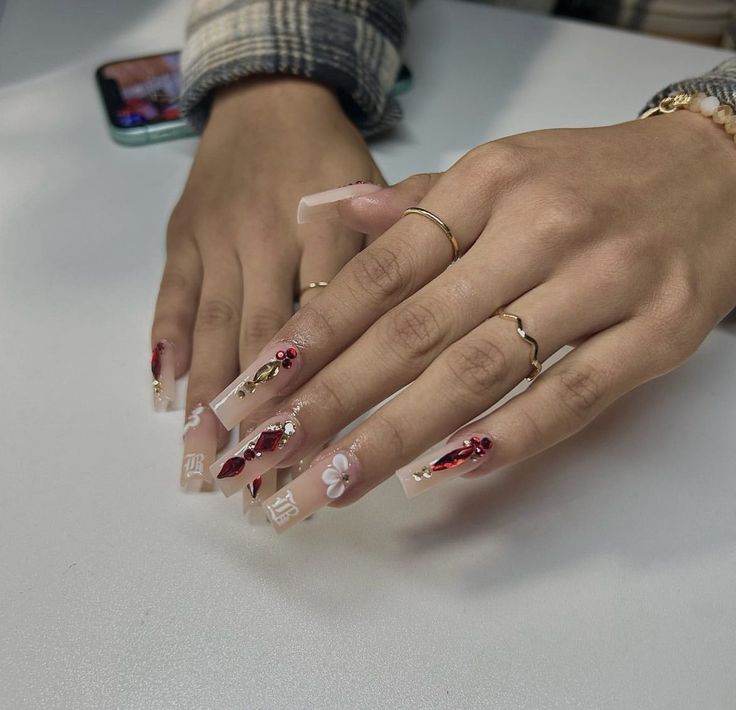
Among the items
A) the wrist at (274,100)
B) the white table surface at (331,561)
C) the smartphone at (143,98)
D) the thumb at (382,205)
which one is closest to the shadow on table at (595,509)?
the white table surface at (331,561)

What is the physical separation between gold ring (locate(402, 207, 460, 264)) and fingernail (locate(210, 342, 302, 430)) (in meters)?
0.13

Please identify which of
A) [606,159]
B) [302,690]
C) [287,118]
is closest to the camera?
[302,690]

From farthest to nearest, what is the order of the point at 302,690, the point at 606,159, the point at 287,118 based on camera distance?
the point at 287,118, the point at 606,159, the point at 302,690

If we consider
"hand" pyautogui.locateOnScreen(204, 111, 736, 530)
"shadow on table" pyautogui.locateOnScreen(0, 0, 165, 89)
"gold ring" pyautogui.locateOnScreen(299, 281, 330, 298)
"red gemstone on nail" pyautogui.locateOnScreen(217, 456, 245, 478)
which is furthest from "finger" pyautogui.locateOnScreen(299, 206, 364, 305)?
"shadow on table" pyautogui.locateOnScreen(0, 0, 165, 89)

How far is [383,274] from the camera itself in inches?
21.0

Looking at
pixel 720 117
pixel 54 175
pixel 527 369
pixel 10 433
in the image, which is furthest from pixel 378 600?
pixel 54 175

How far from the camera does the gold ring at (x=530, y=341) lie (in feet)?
1.68

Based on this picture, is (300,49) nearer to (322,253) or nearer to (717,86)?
(322,253)

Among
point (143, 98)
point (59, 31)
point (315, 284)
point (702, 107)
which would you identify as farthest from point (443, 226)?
point (59, 31)

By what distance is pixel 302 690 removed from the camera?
0.45m

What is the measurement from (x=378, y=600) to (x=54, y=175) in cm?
56

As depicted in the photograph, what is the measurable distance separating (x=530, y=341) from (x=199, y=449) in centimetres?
25

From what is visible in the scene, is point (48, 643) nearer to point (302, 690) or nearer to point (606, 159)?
point (302, 690)

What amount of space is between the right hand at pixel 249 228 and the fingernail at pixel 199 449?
10mm
